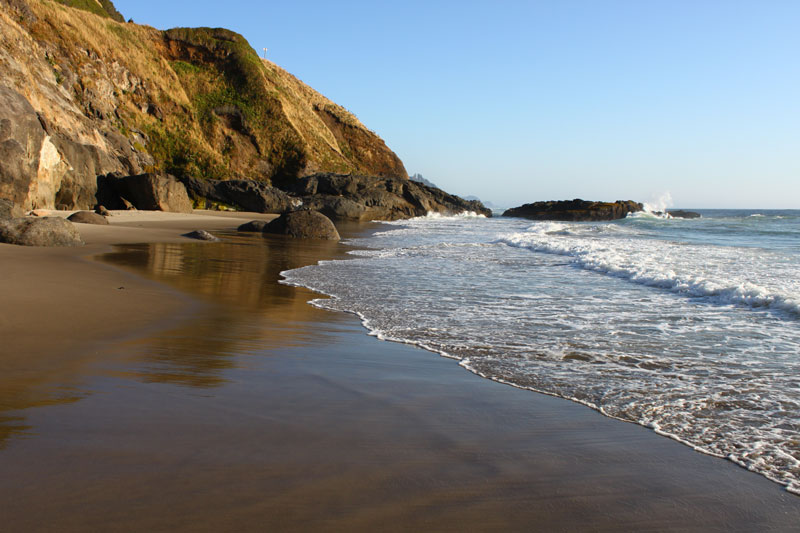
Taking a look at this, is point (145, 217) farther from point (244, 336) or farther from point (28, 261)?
point (244, 336)

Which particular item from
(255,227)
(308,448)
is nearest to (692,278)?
(308,448)

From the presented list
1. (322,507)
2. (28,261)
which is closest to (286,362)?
(322,507)

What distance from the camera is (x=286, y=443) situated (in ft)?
8.16

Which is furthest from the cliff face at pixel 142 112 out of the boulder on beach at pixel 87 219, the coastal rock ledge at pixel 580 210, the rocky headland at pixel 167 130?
the coastal rock ledge at pixel 580 210

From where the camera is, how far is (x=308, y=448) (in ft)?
8.04

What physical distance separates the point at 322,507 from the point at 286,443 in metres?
0.57

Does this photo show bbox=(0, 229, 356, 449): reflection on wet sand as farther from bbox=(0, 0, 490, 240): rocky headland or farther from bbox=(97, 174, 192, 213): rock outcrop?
bbox=(97, 174, 192, 213): rock outcrop

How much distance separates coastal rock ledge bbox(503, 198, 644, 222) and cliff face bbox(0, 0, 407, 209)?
62.2 feet

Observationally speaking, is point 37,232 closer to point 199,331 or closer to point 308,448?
point 199,331

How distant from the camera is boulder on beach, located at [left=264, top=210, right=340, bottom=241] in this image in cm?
1680

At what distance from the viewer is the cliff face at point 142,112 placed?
58.6 feet

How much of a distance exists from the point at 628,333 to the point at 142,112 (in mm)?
43791

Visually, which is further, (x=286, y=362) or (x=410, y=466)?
(x=286, y=362)

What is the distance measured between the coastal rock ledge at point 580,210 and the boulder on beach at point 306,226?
39.0 m
